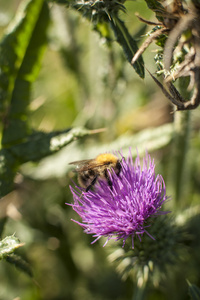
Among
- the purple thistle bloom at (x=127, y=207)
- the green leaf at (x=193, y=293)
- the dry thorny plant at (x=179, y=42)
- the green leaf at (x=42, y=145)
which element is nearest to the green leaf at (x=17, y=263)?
the purple thistle bloom at (x=127, y=207)

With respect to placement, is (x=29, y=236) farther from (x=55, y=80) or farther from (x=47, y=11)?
(x=55, y=80)

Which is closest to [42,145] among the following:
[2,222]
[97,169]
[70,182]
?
[97,169]

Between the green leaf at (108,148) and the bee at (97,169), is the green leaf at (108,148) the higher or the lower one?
the lower one

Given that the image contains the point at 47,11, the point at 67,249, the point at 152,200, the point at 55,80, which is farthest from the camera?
the point at 55,80

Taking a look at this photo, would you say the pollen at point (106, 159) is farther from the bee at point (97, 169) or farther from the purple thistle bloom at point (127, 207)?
the purple thistle bloom at point (127, 207)

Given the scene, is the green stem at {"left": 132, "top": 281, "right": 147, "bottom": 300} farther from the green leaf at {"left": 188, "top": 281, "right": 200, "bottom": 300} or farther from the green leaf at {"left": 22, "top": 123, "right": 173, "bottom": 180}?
the green leaf at {"left": 22, "top": 123, "right": 173, "bottom": 180}

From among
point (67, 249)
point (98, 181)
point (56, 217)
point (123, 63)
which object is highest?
point (123, 63)

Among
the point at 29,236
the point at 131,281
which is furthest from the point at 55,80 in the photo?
the point at 131,281
